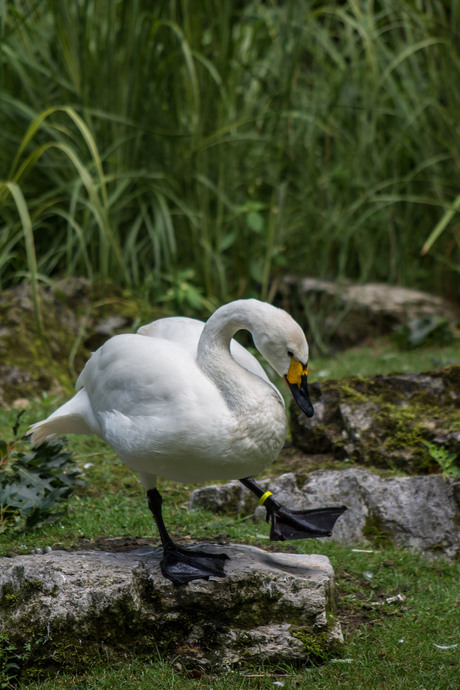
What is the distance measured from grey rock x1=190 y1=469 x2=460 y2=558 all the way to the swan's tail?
100cm

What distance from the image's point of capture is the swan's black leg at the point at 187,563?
266 cm

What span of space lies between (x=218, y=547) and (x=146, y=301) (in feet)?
9.24

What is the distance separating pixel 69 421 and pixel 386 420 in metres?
1.53

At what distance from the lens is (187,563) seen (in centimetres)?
272

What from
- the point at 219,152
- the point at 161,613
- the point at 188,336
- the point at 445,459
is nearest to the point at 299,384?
the point at 188,336

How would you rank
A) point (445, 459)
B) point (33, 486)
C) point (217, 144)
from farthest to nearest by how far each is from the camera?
1. point (217, 144)
2. point (445, 459)
3. point (33, 486)

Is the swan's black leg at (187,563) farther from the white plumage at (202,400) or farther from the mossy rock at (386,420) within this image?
the mossy rock at (386,420)

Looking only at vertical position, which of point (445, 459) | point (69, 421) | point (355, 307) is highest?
point (69, 421)

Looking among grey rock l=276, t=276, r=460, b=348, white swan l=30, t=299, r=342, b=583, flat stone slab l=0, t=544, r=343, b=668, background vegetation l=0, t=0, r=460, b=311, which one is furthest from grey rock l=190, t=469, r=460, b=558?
grey rock l=276, t=276, r=460, b=348

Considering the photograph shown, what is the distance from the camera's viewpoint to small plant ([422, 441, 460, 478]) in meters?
3.45

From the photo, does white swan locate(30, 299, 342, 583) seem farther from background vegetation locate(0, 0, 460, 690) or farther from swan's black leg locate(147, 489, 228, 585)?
background vegetation locate(0, 0, 460, 690)

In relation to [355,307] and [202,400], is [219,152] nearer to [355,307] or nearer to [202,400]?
[355,307]

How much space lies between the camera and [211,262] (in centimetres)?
615

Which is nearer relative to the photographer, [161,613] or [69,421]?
[161,613]
